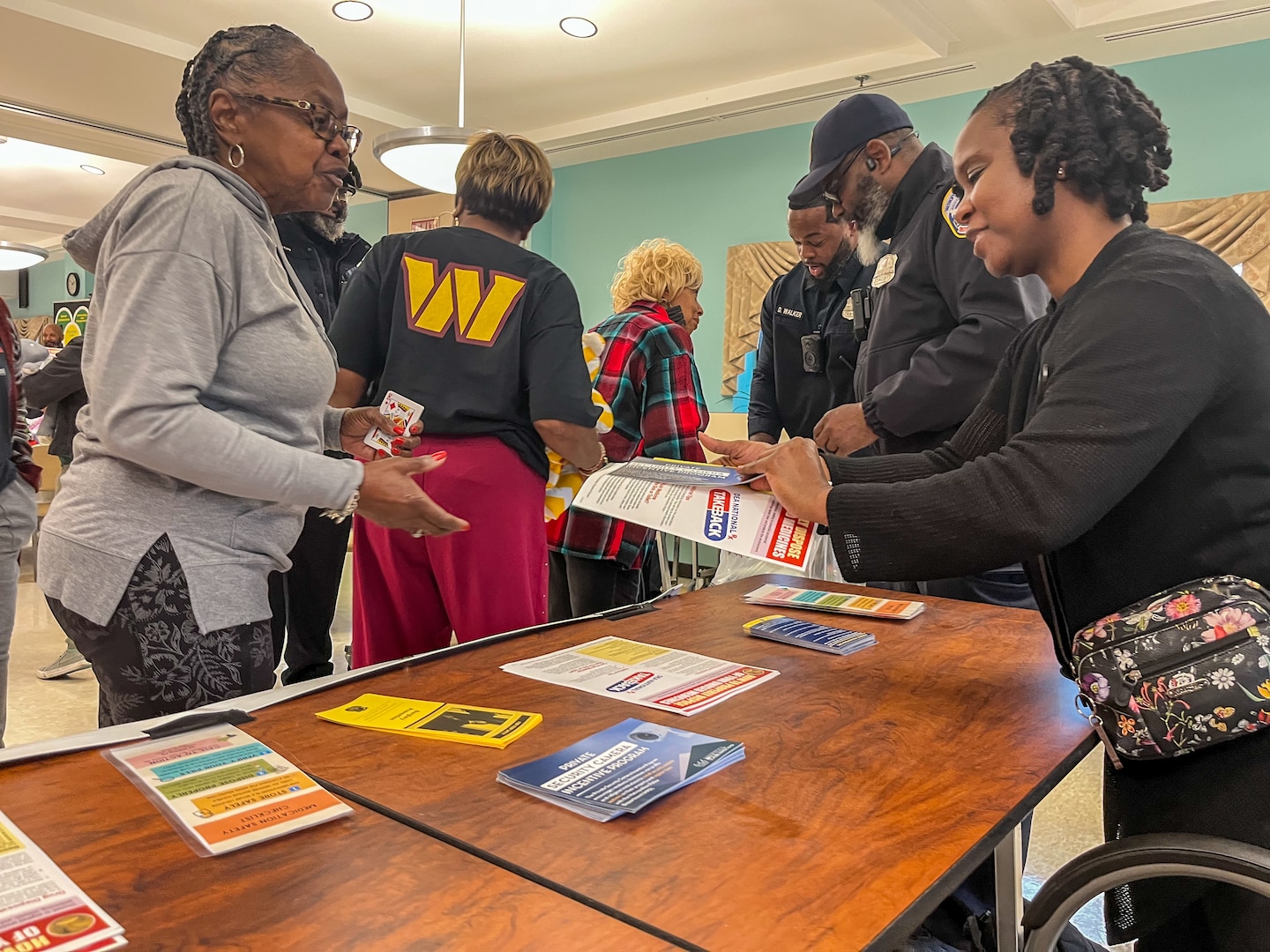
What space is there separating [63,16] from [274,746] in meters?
5.17

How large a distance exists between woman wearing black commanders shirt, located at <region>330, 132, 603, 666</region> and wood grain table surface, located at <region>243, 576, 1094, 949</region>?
50 cm

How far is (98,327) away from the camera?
1141 mm

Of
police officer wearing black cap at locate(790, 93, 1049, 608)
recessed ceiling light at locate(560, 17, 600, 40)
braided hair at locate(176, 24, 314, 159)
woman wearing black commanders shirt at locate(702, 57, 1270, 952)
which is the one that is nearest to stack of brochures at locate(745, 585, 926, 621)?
police officer wearing black cap at locate(790, 93, 1049, 608)

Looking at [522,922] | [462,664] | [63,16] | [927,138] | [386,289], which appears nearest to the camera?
[522,922]

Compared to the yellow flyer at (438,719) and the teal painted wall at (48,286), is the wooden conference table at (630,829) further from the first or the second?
the teal painted wall at (48,286)

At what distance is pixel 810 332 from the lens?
292 centimetres

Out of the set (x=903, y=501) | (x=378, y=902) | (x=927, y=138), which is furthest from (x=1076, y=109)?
(x=927, y=138)

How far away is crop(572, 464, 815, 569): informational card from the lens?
120cm

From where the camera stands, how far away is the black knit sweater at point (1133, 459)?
99 cm

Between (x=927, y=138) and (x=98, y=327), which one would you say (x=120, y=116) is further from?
(x=98, y=327)

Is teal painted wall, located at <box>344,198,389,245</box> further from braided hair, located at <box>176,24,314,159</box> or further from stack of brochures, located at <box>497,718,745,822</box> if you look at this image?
stack of brochures, located at <box>497,718,745,822</box>

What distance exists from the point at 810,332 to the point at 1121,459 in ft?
6.46

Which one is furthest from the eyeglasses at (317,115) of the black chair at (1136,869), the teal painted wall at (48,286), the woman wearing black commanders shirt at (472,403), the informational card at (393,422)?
the teal painted wall at (48,286)

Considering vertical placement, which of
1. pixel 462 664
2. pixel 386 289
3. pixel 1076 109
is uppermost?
pixel 1076 109
